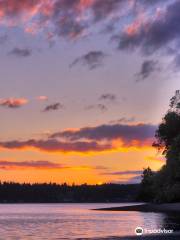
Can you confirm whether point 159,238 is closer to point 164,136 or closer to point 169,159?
point 169,159

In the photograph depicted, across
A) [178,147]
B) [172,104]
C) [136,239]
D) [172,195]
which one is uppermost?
[172,104]

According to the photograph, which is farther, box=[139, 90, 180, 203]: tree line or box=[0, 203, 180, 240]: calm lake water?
box=[139, 90, 180, 203]: tree line

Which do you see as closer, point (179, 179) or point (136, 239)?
point (136, 239)

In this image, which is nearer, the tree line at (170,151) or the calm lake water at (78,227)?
the calm lake water at (78,227)

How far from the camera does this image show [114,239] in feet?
180

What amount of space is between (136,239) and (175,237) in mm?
3580

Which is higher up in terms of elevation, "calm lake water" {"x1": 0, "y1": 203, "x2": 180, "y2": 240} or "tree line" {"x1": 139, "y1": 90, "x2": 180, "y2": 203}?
"tree line" {"x1": 139, "y1": 90, "x2": 180, "y2": 203}

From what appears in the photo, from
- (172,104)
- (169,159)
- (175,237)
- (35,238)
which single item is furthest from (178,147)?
(175,237)

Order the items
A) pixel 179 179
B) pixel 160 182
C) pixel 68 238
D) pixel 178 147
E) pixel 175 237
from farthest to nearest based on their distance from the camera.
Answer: pixel 160 182
pixel 179 179
pixel 178 147
pixel 68 238
pixel 175 237

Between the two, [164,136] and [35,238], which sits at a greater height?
[164,136]

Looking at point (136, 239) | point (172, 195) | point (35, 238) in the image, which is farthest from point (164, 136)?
point (136, 239)

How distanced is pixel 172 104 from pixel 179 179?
1358 centimetres

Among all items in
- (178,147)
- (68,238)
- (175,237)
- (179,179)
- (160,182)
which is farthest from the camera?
(160,182)

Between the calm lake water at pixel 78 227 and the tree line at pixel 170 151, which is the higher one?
the tree line at pixel 170 151
